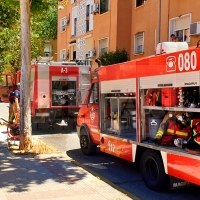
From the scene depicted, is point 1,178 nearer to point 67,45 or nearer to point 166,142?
point 166,142

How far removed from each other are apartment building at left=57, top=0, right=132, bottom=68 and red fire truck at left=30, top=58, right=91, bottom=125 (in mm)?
5330

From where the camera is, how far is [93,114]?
7957 mm

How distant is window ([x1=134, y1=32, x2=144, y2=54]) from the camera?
53.8ft

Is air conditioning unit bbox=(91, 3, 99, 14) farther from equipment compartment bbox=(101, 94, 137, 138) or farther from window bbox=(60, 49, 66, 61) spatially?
equipment compartment bbox=(101, 94, 137, 138)

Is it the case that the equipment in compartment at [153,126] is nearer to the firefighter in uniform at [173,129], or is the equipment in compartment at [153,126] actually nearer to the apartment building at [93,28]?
the firefighter in uniform at [173,129]

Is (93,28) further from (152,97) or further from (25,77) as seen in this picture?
(152,97)

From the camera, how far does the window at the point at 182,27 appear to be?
13392 mm

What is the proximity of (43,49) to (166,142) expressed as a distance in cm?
3215

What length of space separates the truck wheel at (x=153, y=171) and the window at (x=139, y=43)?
36.6 ft

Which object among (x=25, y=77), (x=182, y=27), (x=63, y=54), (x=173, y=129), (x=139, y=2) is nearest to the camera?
(x=173, y=129)

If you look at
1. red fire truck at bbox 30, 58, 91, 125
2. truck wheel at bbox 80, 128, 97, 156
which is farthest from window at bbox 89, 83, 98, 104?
red fire truck at bbox 30, 58, 91, 125

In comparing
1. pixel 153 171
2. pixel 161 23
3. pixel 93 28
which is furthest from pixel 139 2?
pixel 153 171

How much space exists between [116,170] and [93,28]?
48.2 feet

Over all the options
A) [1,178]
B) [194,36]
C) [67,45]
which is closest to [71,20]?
[67,45]
